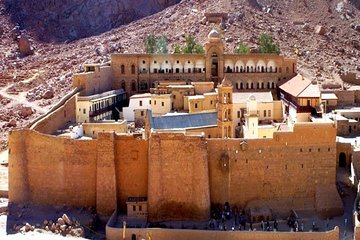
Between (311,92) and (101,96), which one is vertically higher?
(311,92)

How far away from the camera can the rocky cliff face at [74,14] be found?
82.1 metres

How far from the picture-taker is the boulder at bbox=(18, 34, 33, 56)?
3123 inches

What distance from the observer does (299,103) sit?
44406 millimetres

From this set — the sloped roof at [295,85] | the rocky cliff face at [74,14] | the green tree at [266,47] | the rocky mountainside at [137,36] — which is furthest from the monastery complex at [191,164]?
the rocky cliff face at [74,14]

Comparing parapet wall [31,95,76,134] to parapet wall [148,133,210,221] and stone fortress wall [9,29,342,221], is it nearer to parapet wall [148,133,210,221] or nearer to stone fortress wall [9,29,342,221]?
stone fortress wall [9,29,342,221]

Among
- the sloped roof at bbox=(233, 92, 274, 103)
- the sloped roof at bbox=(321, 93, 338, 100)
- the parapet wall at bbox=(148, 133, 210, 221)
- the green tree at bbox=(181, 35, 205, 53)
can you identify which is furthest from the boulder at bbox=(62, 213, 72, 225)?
the green tree at bbox=(181, 35, 205, 53)

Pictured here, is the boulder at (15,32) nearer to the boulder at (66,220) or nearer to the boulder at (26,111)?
the boulder at (26,111)

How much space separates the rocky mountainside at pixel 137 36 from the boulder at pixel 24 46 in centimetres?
11

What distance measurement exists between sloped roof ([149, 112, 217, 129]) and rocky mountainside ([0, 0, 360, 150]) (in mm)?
15341

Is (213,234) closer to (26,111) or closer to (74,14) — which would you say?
(26,111)

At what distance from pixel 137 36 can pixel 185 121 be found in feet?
106

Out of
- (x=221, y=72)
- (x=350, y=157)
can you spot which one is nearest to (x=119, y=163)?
(x=350, y=157)

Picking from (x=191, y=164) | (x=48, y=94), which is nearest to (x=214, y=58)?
(x=48, y=94)

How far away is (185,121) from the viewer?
41906mm
